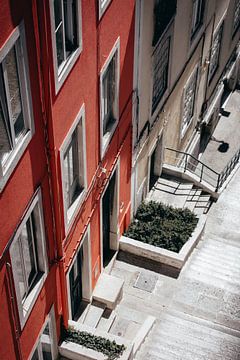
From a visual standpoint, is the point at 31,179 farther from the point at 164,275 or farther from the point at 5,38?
the point at 164,275

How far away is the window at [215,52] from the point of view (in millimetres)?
27141

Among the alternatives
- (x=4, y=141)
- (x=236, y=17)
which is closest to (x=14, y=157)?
(x=4, y=141)

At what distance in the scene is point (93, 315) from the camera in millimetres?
19172

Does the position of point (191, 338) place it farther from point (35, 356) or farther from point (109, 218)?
point (35, 356)

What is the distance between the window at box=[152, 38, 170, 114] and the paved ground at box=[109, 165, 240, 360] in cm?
567

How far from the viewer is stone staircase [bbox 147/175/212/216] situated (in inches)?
942

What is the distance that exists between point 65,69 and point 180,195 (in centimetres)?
1253

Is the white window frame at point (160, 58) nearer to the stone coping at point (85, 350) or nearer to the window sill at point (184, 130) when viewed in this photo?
the window sill at point (184, 130)

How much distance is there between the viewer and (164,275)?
21.3 m

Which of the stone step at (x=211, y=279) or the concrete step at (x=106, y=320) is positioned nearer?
the concrete step at (x=106, y=320)

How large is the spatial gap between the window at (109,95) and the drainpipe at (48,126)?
3.14 metres

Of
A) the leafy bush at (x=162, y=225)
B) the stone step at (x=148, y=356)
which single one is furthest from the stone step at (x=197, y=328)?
the leafy bush at (x=162, y=225)

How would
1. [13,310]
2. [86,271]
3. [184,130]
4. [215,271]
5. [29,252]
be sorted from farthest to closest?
[184,130] → [215,271] → [86,271] → [29,252] → [13,310]

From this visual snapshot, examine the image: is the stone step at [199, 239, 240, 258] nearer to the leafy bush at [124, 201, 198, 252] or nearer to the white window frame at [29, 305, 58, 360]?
the leafy bush at [124, 201, 198, 252]
